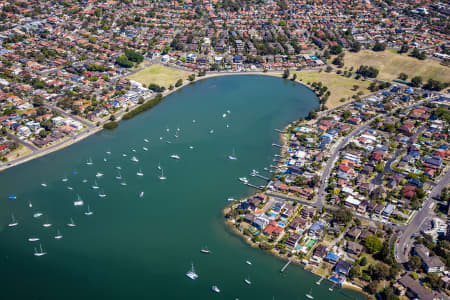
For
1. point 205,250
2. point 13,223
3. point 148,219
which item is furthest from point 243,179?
point 13,223

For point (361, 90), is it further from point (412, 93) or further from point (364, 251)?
point (364, 251)

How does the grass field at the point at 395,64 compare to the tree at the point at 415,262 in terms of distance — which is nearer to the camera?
the tree at the point at 415,262

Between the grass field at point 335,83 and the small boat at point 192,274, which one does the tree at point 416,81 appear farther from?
the small boat at point 192,274

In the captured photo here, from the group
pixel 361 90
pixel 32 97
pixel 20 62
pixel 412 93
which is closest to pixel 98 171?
pixel 32 97

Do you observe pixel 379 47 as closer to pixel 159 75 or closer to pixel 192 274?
pixel 159 75

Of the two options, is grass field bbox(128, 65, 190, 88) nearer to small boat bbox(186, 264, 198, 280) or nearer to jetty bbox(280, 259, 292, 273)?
small boat bbox(186, 264, 198, 280)

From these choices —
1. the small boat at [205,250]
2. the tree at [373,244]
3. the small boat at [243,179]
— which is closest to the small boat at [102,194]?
the small boat at [205,250]
